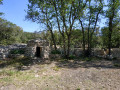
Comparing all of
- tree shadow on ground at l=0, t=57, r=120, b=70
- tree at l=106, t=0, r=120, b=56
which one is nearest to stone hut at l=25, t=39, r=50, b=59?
tree shadow on ground at l=0, t=57, r=120, b=70

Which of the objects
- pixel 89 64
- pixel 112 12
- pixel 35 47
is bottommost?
pixel 89 64

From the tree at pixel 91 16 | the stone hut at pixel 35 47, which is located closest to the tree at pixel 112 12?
the tree at pixel 91 16

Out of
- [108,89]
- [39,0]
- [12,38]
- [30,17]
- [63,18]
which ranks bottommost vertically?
[108,89]

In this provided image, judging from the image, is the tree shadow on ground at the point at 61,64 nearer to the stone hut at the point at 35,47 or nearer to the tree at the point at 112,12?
the stone hut at the point at 35,47

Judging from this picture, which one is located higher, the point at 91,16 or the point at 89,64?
the point at 91,16

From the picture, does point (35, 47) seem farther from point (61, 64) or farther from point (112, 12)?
point (112, 12)

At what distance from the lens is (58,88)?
3.17 m

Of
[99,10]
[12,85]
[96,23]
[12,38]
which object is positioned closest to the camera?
[12,85]

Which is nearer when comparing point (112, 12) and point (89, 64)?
point (89, 64)

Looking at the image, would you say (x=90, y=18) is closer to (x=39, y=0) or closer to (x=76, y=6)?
(x=76, y=6)

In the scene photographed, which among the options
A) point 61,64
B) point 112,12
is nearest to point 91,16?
point 112,12

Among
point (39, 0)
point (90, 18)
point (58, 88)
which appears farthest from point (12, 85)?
point (90, 18)

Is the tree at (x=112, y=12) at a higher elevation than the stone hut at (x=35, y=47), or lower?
→ higher

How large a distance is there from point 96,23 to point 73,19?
11.1 ft
